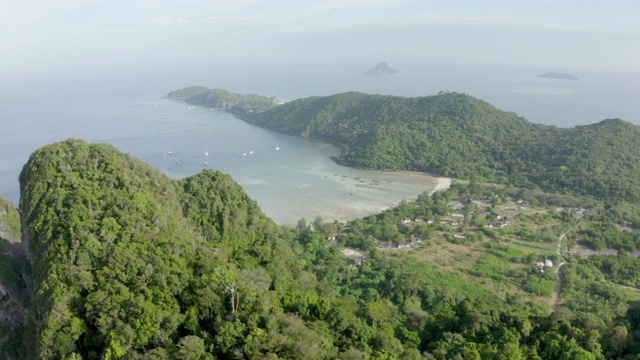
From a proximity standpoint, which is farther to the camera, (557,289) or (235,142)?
(235,142)

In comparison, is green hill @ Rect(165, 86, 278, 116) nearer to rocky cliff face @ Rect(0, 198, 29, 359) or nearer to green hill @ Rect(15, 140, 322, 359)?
green hill @ Rect(15, 140, 322, 359)

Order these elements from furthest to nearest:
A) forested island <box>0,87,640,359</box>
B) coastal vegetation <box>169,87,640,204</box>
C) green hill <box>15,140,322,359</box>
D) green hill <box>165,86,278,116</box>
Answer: green hill <box>165,86,278,116</box> < coastal vegetation <box>169,87,640,204</box> < forested island <box>0,87,640,359</box> < green hill <box>15,140,322,359</box>

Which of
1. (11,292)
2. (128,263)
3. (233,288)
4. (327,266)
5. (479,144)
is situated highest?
(479,144)

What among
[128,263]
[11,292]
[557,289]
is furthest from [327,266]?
[11,292]

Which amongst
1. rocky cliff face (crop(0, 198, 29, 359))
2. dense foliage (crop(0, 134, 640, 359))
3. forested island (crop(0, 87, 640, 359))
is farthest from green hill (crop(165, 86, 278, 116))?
rocky cliff face (crop(0, 198, 29, 359))

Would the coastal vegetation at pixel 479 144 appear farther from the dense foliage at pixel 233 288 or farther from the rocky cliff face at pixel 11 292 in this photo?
the rocky cliff face at pixel 11 292

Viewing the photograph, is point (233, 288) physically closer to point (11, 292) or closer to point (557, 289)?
point (11, 292)
